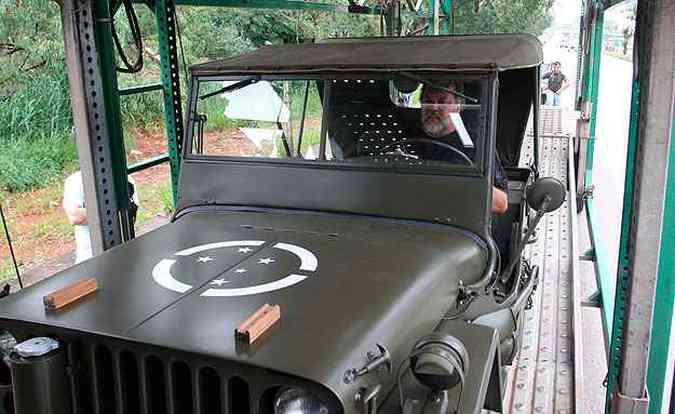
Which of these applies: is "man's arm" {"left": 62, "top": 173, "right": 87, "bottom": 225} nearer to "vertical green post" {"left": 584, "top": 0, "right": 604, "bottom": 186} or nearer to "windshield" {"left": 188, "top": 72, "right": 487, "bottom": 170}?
"windshield" {"left": 188, "top": 72, "right": 487, "bottom": 170}

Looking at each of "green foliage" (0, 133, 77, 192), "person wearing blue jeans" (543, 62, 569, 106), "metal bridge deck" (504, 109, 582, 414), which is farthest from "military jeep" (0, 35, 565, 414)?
"person wearing blue jeans" (543, 62, 569, 106)

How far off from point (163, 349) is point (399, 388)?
62cm

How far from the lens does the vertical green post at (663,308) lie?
2.97 meters

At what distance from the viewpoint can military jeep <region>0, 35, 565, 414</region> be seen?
173 cm

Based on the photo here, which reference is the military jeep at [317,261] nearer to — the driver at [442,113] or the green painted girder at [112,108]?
the driver at [442,113]

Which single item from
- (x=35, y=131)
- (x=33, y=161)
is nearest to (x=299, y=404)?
(x=33, y=161)

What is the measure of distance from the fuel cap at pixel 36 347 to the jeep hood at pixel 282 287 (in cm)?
5

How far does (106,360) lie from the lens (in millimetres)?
1881

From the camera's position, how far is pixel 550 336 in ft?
12.1

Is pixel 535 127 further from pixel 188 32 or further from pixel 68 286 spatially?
pixel 188 32

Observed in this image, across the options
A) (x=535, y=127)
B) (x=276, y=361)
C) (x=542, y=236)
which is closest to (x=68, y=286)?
(x=276, y=361)

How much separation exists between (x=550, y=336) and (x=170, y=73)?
246cm

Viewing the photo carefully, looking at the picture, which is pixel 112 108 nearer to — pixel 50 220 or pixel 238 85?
pixel 238 85

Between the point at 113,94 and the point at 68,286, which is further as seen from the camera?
the point at 113,94
